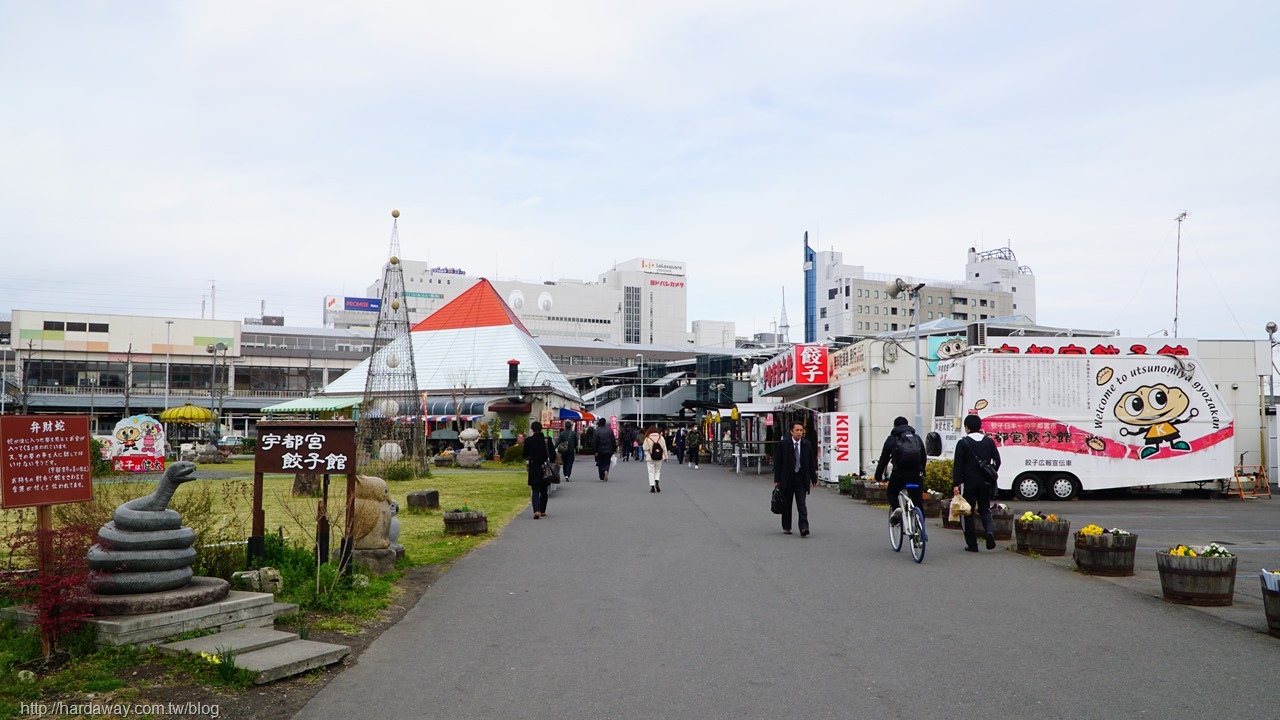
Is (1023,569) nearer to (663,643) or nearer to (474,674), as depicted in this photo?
(663,643)

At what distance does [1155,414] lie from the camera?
1961 centimetres

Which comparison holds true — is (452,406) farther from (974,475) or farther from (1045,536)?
(1045,536)

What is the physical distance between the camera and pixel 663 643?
260 inches

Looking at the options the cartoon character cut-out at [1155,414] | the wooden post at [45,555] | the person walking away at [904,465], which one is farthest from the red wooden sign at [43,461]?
the cartoon character cut-out at [1155,414]

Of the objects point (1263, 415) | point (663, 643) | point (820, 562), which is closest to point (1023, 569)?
point (820, 562)

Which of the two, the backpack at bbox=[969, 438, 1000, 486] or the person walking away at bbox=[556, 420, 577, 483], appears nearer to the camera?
the backpack at bbox=[969, 438, 1000, 486]

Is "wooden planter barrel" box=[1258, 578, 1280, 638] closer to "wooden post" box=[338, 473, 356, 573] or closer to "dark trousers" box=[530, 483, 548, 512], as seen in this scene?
"wooden post" box=[338, 473, 356, 573]

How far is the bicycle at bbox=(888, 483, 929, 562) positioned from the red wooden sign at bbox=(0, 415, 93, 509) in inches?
331

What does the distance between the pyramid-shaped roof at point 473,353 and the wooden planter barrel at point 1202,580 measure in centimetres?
4509

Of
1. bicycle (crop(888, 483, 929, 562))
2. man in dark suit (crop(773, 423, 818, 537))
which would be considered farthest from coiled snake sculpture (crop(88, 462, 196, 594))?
man in dark suit (crop(773, 423, 818, 537))

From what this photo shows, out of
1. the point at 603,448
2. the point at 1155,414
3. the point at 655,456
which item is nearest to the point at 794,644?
the point at 655,456

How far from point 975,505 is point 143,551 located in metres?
9.43

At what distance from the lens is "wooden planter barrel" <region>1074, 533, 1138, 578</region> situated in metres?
9.63

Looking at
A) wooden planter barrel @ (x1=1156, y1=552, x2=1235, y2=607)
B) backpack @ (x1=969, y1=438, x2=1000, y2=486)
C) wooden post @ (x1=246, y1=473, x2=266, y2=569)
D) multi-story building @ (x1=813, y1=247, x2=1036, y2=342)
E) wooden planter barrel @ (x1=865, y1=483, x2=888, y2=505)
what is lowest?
wooden planter barrel @ (x1=865, y1=483, x2=888, y2=505)
